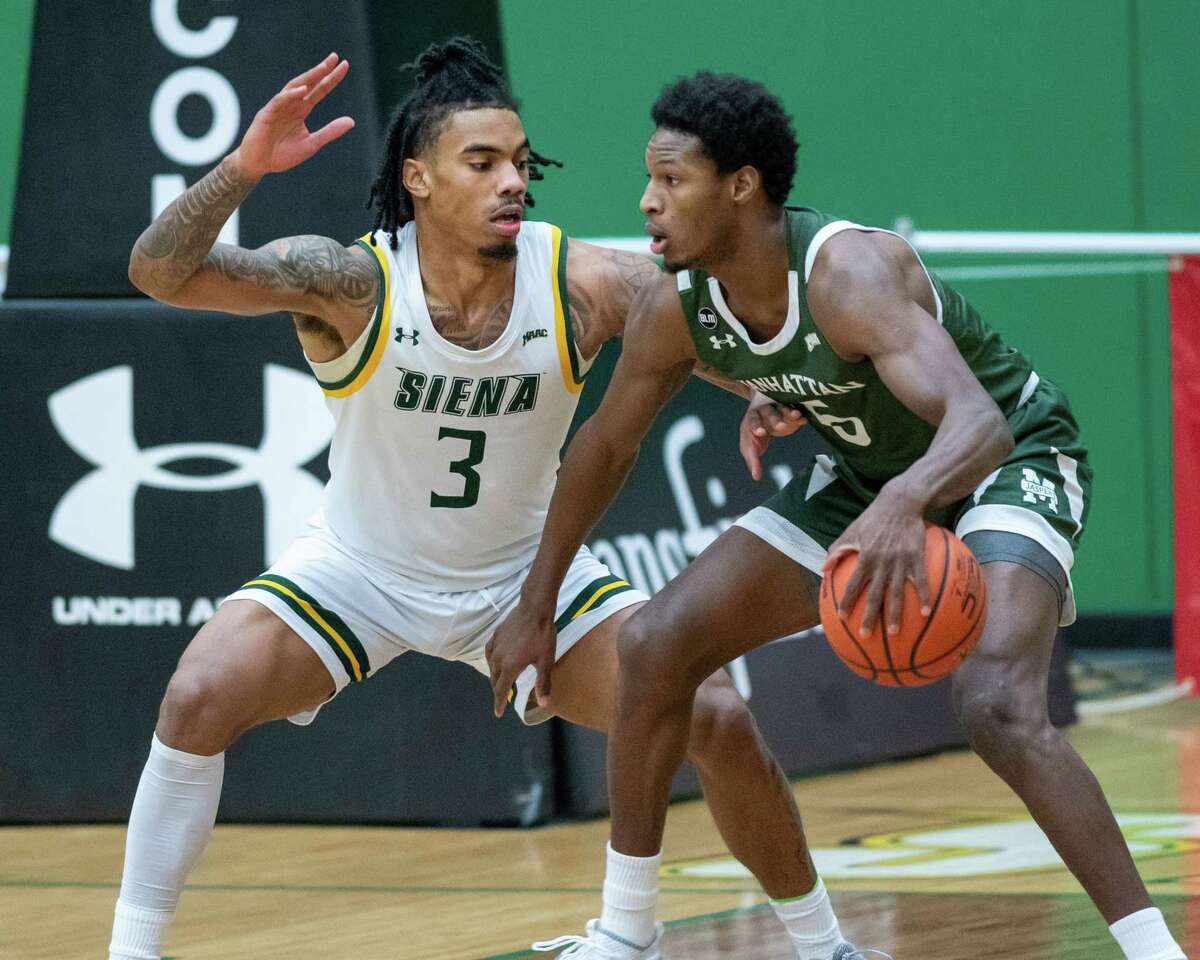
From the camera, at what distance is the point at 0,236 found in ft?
42.5

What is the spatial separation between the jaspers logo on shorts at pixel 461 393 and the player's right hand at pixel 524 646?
0.48 m

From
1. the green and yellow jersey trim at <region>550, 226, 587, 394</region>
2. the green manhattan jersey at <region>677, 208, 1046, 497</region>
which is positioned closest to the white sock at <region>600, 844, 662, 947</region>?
→ the green manhattan jersey at <region>677, 208, 1046, 497</region>

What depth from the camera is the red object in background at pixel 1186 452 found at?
29.8 feet

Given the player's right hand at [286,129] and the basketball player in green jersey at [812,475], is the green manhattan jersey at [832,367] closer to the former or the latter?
the basketball player in green jersey at [812,475]

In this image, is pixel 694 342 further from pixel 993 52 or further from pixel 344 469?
pixel 993 52

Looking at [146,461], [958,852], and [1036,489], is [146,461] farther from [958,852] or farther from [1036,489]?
[1036,489]

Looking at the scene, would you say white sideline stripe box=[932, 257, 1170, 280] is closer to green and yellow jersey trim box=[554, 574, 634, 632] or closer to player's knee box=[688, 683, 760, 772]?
green and yellow jersey trim box=[554, 574, 634, 632]

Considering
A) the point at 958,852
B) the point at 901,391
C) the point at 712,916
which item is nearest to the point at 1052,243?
the point at 958,852

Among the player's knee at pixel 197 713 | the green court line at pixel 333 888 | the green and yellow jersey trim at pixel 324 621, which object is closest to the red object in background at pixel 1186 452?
the green court line at pixel 333 888

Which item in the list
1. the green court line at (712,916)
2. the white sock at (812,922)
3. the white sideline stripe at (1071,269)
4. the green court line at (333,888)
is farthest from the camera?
the white sideline stripe at (1071,269)

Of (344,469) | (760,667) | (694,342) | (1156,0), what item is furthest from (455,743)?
(1156,0)

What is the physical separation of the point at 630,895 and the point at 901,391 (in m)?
1.35

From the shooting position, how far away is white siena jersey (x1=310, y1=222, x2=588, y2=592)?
16.8ft

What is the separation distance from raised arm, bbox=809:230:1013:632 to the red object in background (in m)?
4.81
